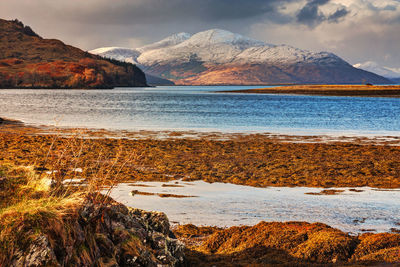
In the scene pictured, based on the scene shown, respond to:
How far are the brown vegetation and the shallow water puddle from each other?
1434mm

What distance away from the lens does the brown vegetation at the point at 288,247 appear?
650 cm

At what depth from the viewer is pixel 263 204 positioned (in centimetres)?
1105

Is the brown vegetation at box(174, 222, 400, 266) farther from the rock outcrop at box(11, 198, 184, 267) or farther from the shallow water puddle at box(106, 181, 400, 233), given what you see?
the shallow water puddle at box(106, 181, 400, 233)

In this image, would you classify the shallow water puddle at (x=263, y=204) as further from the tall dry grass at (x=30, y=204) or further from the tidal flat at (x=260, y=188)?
the tall dry grass at (x=30, y=204)

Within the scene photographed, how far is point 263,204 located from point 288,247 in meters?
4.01

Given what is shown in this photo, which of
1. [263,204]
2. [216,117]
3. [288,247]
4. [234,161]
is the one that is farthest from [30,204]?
[216,117]

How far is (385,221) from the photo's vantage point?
375 inches

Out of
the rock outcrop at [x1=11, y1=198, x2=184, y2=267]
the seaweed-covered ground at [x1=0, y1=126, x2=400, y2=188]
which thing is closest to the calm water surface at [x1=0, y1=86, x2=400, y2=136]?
the rock outcrop at [x1=11, y1=198, x2=184, y2=267]

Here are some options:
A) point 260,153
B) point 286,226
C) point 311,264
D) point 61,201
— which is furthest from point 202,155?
point 61,201

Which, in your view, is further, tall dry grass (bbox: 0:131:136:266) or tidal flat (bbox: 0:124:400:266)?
tidal flat (bbox: 0:124:400:266)

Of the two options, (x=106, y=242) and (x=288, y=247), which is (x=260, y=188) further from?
(x=106, y=242)

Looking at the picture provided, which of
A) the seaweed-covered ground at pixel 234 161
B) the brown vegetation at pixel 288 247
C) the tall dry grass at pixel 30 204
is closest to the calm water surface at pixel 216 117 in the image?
the tall dry grass at pixel 30 204

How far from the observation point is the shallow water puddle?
31.4ft

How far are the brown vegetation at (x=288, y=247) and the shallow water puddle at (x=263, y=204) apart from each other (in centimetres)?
143
